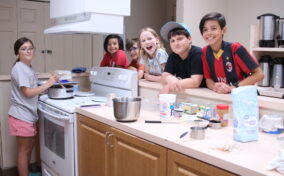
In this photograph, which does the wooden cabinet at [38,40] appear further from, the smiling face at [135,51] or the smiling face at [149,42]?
the smiling face at [149,42]

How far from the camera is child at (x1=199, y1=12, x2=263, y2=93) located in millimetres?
1795

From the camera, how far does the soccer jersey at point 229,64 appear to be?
1811mm

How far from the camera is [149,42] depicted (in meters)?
2.48

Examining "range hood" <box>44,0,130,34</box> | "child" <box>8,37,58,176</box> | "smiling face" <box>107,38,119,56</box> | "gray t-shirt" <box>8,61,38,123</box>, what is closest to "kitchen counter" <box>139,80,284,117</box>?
"range hood" <box>44,0,130,34</box>

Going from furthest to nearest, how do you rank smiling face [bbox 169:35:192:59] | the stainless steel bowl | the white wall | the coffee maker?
the white wall → the coffee maker → smiling face [bbox 169:35:192:59] → the stainless steel bowl

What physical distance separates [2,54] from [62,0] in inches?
94.7

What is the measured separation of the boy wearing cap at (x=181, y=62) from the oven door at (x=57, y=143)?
779mm

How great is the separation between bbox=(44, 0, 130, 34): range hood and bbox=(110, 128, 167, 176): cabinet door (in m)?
0.88

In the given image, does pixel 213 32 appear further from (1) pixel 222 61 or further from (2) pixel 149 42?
(2) pixel 149 42

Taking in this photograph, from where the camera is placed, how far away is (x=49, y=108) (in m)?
2.43

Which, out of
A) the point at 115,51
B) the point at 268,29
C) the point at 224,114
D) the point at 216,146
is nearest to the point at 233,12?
the point at 268,29

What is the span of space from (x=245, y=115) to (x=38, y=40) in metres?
4.06

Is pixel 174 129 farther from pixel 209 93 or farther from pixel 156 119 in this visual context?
pixel 209 93

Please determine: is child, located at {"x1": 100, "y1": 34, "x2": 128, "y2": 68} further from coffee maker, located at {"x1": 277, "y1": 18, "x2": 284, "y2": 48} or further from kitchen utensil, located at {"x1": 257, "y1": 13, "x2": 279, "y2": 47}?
coffee maker, located at {"x1": 277, "y1": 18, "x2": 284, "y2": 48}
